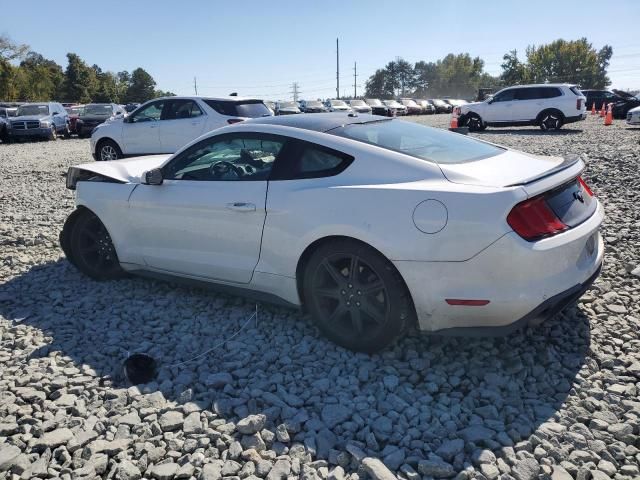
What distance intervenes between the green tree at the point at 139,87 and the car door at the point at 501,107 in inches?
2645

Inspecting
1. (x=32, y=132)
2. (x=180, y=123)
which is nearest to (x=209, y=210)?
(x=180, y=123)

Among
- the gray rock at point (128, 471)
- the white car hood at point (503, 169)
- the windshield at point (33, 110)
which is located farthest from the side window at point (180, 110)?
the windshield at point (33, 110)

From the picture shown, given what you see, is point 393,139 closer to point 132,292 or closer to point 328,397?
point 328,397

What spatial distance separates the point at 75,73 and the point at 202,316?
72365 mm

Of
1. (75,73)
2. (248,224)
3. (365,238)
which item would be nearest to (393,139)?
(365,238)

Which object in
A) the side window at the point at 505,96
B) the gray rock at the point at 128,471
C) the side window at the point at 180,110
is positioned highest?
the side window at the point at 505,96

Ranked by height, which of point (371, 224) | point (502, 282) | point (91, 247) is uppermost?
point (371, 224)

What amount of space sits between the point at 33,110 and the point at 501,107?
19.4 m

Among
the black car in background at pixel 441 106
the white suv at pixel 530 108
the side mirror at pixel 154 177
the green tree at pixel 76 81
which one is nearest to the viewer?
the side mirror at pixel 154 177

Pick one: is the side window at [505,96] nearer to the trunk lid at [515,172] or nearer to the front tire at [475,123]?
the front tire at [475,123]

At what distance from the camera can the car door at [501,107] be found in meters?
19.9

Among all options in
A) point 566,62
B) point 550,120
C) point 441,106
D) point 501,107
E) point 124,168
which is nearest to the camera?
point 124,168

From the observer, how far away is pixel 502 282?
2.84 metres

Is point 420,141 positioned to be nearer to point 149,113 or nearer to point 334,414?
point 334,414
